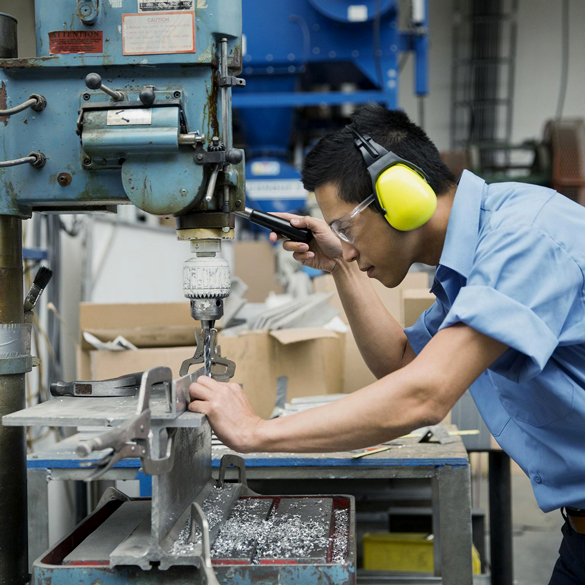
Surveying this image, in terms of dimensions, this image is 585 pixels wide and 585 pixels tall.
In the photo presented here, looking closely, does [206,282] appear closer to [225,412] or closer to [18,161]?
[225,412]

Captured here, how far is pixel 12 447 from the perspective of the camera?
0.97 m

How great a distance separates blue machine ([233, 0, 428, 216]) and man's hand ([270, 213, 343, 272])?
189 centimetres

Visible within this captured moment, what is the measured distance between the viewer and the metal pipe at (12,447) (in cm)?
95

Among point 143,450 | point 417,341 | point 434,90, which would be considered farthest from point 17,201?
point 434,90

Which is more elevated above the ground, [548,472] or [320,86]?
[320,86]

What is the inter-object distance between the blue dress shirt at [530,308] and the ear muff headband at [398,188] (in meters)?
0.05

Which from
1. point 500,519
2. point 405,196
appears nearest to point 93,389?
point 405,196

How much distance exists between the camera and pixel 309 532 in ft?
3.13

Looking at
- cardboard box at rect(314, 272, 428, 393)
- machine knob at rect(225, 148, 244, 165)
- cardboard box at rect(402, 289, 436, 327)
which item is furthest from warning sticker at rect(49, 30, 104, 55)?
cardboard box at rect(402, 289, 436, 327)

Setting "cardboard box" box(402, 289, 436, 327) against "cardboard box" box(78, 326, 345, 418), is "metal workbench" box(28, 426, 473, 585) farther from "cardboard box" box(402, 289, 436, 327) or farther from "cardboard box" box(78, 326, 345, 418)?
"cardboard box" box(402, 289, 436, 327)

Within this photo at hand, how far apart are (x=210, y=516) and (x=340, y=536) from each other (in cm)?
A: 19

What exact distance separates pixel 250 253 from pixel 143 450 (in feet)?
10.6

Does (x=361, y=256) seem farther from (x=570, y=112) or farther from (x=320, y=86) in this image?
(x=570, y=112)

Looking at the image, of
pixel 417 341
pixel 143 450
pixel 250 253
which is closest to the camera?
pixel 143 450
